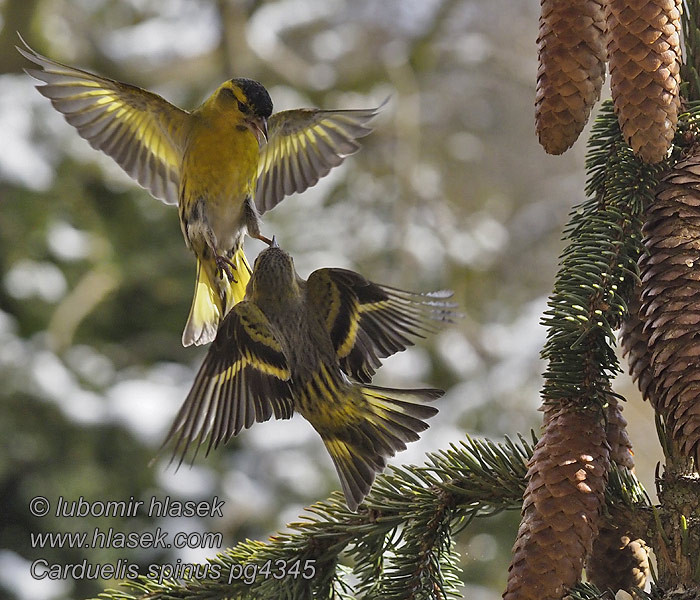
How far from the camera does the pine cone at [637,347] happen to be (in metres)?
0.83

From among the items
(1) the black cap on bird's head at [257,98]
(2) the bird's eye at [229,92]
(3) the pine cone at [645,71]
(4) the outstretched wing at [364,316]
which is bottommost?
(4) the outstretched wing at [364,316]

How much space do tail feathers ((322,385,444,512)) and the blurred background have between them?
1.35 meters

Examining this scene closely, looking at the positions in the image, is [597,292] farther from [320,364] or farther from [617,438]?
[320,364]

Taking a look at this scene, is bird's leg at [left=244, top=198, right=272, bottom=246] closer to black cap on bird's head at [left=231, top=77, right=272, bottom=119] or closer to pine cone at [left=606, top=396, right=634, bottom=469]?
black cap on bird's head at [left=231, top=77, right=272, bottom=119]

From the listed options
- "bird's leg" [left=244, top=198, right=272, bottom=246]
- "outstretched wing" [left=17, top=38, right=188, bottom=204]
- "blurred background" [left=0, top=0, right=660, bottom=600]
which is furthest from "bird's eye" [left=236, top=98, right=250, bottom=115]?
"blurred background" [left=0, top=0, right=660, bottom=600]

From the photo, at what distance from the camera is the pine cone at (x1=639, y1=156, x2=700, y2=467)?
2.41ft

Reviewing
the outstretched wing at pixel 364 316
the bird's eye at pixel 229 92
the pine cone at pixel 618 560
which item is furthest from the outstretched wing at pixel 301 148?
the pine cone at pixel 618 560

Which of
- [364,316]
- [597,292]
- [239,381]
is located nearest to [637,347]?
[597,292]

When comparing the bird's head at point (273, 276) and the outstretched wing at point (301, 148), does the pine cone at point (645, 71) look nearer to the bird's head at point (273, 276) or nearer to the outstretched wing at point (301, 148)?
the bird's head at point (273, 276)

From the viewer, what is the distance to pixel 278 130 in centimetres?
128

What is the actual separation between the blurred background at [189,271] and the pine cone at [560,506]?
1.54 m

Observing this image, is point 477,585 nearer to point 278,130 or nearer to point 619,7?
point 278,130

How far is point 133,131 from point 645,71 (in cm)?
85

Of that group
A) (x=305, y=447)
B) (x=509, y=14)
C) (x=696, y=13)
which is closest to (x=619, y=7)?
(x=696, y=13)
